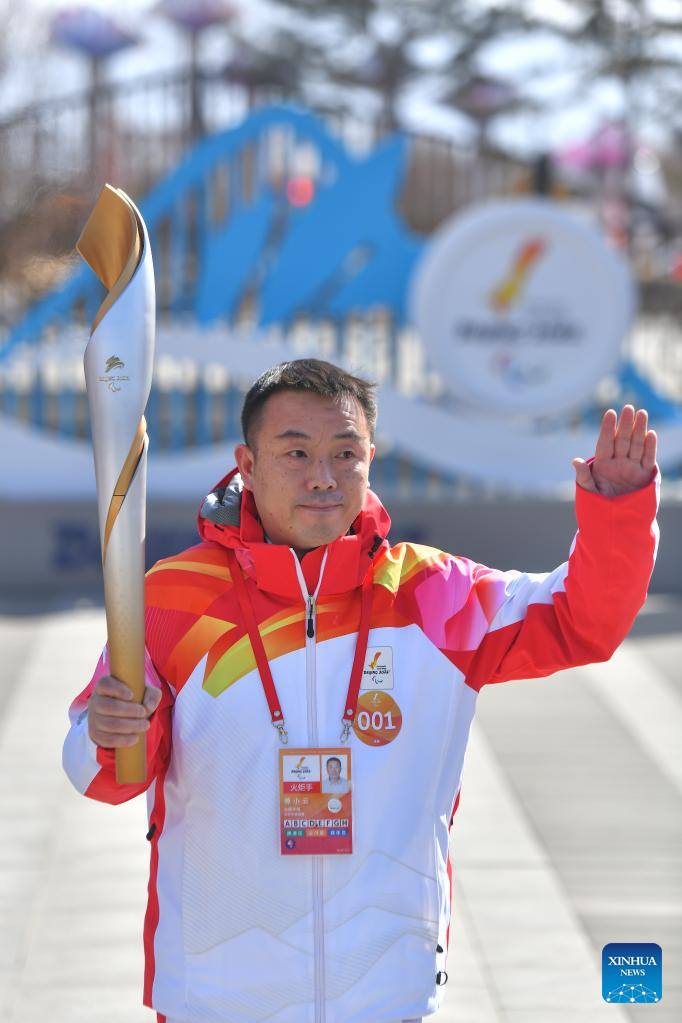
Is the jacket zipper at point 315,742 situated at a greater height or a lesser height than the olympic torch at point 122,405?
lesser

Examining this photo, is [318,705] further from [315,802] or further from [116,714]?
[116,714]

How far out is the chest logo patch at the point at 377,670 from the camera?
2127 millimetres

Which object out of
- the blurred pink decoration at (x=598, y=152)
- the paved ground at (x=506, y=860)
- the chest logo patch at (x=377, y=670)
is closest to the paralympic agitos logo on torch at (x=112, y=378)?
the chest logo patch at (x=377, y=670)

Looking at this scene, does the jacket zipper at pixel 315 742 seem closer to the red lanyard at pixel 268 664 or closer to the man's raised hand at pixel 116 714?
the red lanyard at pixel 268 664

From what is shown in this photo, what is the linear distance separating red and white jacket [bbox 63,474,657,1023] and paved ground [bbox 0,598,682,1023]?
161 cm

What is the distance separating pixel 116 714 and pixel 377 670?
41cm

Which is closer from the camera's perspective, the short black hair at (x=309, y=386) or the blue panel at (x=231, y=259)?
the short black hair at (x=309, y=386)

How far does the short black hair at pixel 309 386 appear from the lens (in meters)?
2.18

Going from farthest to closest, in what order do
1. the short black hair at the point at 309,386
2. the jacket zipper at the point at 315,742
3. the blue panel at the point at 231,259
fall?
1. the blue panel at the point at 231,259
2. the short black hair at the point at 309,386
3. the jacket zipper at the point at 315,742

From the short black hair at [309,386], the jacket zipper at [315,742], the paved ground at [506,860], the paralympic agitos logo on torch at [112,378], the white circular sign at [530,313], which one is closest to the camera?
the paralympic agitos logo on torch at [112,378]

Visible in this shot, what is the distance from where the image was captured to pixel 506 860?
472 cm

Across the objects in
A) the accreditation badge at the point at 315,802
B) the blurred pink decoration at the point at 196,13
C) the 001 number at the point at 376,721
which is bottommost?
the accreditation badge at the point at 315,802

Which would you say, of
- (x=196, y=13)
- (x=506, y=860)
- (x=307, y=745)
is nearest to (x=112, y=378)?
(x=307, y=745)

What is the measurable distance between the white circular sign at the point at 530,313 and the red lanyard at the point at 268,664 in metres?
7.64
